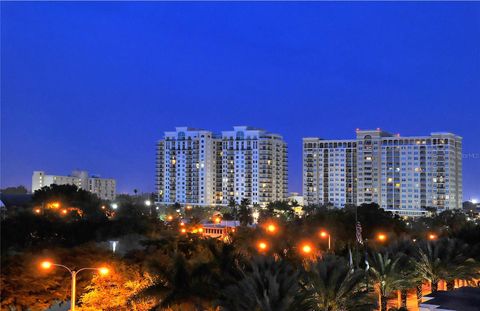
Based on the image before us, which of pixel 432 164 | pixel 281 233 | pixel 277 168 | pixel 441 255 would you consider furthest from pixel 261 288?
pixel 277 168

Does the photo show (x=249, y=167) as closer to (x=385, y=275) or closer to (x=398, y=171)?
(x=398, y=171)

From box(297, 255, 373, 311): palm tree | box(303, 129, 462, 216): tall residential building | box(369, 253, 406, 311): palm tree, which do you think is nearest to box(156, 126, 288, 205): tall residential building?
box(303, 129, 462, 216): tall residential building

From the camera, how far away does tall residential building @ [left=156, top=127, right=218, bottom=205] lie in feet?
440

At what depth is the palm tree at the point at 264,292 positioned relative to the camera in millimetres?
15898

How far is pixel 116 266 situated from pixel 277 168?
377ft

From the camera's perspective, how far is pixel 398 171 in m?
123

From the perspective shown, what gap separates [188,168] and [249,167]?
14.3 metres

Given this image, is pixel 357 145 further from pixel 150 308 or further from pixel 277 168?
pixel 150 308

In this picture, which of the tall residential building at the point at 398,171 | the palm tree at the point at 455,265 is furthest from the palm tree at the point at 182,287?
the tall residential building at the point at 398,171

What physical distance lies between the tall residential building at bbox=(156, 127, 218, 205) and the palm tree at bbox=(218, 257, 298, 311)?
381ft

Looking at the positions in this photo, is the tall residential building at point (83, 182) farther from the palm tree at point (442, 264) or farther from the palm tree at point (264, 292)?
the palm tree at point (264, 292)

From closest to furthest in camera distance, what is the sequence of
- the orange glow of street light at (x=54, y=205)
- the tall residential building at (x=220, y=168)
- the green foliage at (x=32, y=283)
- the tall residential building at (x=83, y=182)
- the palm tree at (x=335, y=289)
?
1. the palm tree at (x=335, y=289)
2. the green foliage at (x=32, y=283)
3. the orange glow of street light at (x=54, y=205)
4. the tall residential building at (x=220, y=168)
5. the tall residential building at (x=83, y=182)

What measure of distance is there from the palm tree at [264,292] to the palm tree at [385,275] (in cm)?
806

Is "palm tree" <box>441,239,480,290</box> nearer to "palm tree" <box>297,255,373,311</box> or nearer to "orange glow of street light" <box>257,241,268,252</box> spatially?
"palm tree" <box>297,255,373,311</box>
